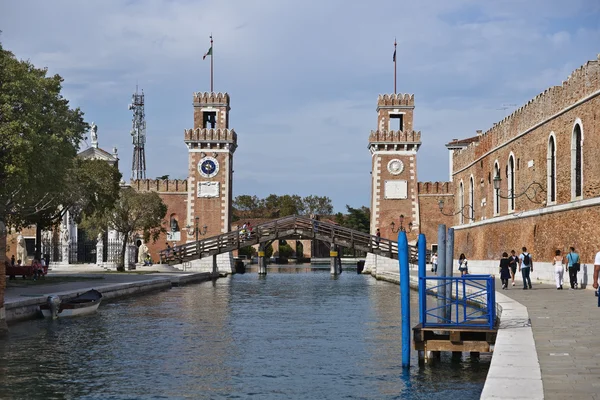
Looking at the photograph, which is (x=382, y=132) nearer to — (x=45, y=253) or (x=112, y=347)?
(x=45, y=253)

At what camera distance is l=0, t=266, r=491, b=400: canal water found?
41.9ft

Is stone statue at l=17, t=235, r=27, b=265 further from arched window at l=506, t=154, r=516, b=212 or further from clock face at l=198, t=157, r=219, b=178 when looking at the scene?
arched window at l=506, t=154, r=516, b=212

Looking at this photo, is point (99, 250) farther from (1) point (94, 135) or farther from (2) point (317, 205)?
(2) point (317, 205)

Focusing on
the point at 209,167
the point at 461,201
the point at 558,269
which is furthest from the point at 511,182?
the point at 209,167

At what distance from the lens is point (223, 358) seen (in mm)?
15984

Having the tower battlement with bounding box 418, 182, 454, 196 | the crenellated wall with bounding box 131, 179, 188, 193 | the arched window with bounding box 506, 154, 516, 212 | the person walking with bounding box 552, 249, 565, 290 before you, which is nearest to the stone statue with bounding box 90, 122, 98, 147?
the crenellated wall with bounding box 131, 179, 188, 193

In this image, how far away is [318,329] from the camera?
20953mm

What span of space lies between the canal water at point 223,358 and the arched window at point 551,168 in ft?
28.6

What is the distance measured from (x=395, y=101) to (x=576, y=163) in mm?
36618

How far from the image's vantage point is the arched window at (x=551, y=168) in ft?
102

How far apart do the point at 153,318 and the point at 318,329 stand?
5.23 metres

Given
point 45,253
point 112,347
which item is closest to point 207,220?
point 45,253

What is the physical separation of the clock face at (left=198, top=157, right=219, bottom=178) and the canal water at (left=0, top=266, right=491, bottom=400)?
3722 cm

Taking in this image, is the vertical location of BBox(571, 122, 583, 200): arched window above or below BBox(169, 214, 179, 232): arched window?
above
